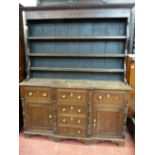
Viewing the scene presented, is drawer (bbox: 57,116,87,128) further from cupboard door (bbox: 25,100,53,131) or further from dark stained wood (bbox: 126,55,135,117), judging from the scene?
dark stained wood (bbox: 126,55,135,117)

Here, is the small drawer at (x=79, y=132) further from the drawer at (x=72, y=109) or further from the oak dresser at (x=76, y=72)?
the drawer at (x=72, y=109)

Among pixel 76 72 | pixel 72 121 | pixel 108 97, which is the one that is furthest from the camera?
pixel 76 72

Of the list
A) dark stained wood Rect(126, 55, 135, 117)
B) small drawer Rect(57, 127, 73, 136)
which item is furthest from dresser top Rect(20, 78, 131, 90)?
small drawer Rect(57, 127, 73, 136)

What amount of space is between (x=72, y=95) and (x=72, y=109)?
202mm

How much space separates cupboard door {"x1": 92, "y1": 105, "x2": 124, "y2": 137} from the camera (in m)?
2.21

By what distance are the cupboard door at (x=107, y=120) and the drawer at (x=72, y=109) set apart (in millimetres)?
149

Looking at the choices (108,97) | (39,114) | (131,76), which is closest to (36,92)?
(39,114)

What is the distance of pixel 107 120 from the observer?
88.3 inches

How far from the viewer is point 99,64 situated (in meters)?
2.54

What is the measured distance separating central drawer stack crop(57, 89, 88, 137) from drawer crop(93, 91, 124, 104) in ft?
0.52

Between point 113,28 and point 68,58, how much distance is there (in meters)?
0.81

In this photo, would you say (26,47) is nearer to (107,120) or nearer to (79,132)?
(79,132)

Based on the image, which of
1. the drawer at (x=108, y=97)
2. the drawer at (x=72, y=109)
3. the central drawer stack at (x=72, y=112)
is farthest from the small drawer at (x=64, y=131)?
the drawer at (x=108, y=97)
